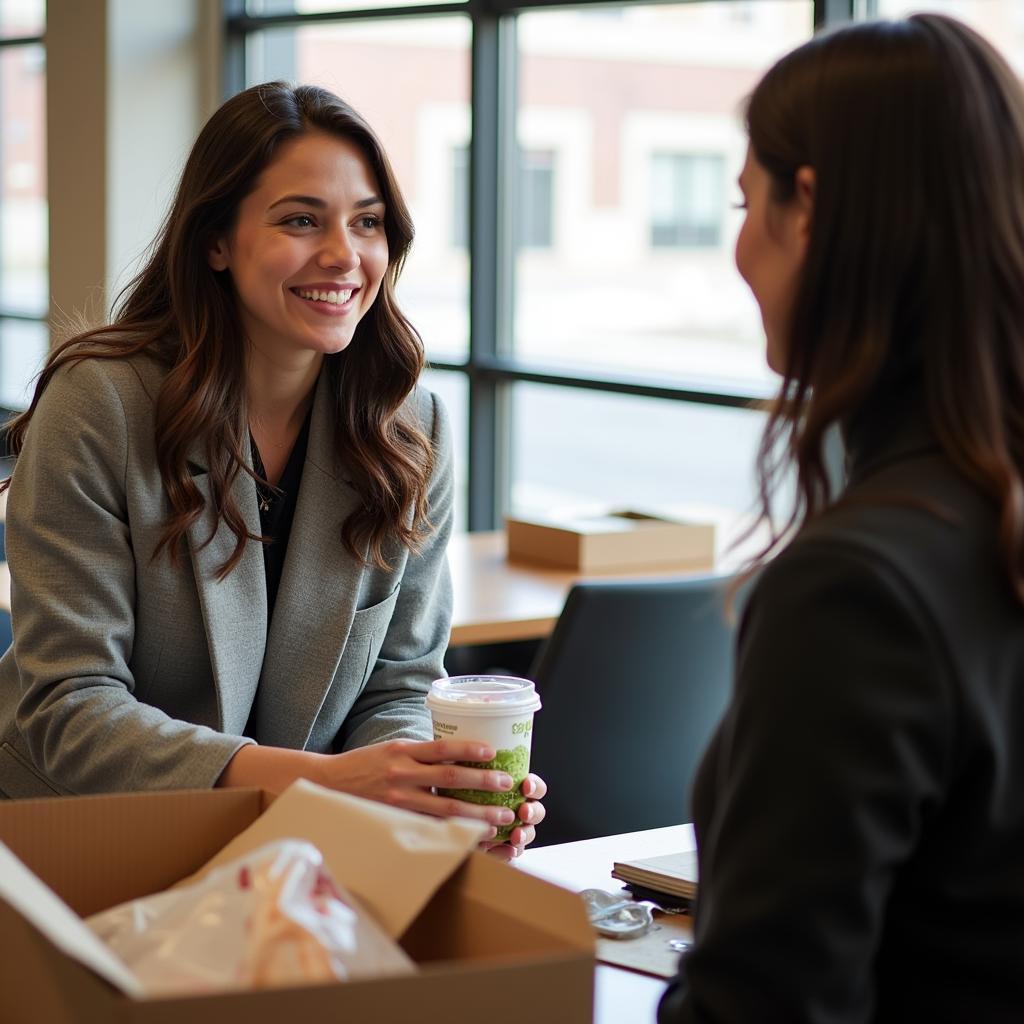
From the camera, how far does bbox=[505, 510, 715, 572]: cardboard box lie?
3404mm

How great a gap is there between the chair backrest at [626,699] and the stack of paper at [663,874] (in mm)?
997

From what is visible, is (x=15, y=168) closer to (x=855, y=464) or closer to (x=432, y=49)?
(x=432, y=49)

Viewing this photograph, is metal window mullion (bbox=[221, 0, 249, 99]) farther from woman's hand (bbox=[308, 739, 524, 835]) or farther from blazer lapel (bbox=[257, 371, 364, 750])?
woman's hand (bbox=[308, 739, 524, 835])

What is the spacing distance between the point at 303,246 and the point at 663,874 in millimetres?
917

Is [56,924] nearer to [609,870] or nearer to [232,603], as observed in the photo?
[609,870]

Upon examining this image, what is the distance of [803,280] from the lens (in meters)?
0.94

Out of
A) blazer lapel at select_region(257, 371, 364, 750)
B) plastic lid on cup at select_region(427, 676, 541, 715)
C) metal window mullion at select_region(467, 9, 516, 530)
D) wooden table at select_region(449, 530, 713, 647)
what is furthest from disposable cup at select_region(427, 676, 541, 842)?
metal window mullion at select_region(467, 9, 516, 530)

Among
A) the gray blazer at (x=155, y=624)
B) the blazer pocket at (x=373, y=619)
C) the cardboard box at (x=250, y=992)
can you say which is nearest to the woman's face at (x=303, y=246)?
the gray blazer at (x=155, y=624)

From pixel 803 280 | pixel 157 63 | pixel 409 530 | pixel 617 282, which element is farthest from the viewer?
pixel 157 63

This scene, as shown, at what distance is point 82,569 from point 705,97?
293 cm

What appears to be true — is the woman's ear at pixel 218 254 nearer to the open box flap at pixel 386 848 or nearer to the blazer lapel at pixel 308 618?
the blazer lapel at pixel 308 618

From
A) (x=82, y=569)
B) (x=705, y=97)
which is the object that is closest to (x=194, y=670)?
(x=82, y=569)

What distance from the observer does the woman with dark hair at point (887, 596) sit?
81 cm

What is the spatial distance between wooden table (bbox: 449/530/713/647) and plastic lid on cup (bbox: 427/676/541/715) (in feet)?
4.39
